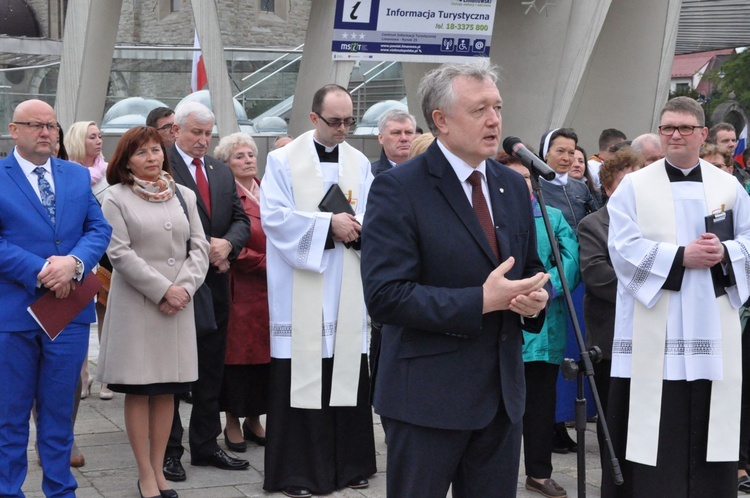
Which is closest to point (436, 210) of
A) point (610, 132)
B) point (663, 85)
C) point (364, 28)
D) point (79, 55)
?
point (610, 132)

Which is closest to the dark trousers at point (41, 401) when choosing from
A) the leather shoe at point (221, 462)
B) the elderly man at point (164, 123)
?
the leather shoe at point (221, 462)

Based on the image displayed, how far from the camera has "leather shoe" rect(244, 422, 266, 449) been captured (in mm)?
6957

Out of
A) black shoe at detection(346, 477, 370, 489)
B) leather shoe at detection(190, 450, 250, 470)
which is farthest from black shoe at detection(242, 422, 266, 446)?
black shoe at detection(346, 477, 370, 489)

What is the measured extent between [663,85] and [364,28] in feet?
16.8

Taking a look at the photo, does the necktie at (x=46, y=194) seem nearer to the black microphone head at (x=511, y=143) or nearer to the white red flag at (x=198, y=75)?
the black microphone head at (x=511, y=143)

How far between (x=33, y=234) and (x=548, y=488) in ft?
10.2

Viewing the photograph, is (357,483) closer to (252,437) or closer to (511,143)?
(252,437)

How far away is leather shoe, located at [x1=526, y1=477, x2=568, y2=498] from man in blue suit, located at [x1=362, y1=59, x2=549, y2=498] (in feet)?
7.86

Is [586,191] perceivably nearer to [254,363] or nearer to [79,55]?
[254,363]

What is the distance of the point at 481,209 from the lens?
3623 millimetres

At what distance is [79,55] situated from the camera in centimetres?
1277

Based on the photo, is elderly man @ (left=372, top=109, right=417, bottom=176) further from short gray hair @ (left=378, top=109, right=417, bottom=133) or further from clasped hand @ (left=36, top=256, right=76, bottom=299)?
clasped hand @ (left=36, top=256, right=76, bottom=299)

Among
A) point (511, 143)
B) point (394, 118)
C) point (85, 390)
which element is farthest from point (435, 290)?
point (85, 390)

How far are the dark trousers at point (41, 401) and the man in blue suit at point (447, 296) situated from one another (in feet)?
7.26
